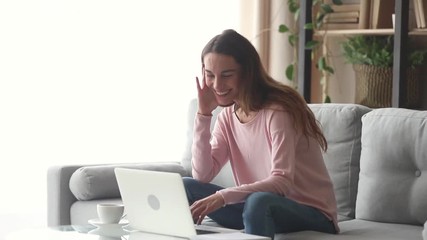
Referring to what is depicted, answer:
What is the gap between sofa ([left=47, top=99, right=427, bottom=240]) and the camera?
2.84 m

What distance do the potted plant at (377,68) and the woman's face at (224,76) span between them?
4.71ft

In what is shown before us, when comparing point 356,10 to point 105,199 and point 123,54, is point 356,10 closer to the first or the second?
point 123,54

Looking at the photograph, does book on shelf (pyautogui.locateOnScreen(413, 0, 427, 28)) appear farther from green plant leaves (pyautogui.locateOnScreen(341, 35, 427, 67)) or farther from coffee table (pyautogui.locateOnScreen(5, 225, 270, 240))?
coffee table (pyautogui.locateOnScreen(5, 225, 270, 240))

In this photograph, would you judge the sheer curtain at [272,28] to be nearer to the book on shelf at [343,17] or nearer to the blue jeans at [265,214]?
the book on shelf at [343,17]

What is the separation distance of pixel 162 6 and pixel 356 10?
0.93m

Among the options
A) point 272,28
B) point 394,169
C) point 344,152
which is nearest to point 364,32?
point 272,28

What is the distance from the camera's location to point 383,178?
2936 millimetres

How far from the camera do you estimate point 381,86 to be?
412cm

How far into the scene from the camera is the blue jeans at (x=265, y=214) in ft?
7.93

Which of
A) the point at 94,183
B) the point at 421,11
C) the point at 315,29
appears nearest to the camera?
the point at 94,183

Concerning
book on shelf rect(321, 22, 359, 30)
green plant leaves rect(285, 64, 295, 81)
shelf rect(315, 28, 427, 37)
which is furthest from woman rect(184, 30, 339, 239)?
book on shelf rect(321, 22, 359, 30)

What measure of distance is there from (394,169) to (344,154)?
8.3 inches

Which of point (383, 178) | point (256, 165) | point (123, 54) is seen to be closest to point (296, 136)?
point (256, 165)

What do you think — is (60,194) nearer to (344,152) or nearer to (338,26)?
(344,152)
